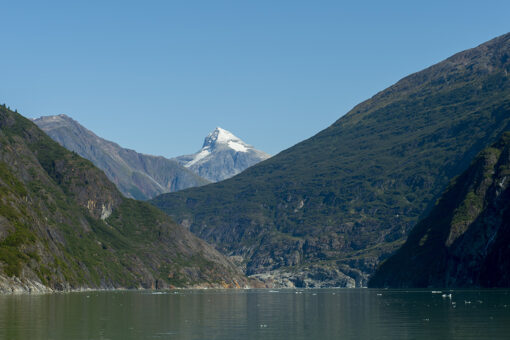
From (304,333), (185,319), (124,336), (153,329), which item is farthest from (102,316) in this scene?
(304,333)

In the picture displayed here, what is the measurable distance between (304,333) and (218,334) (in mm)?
11084

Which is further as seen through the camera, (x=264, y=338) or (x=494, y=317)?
(x=494, y=317)

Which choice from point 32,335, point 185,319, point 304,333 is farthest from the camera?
point 185,319

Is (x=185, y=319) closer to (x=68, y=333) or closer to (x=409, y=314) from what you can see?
(x=68, y=333)

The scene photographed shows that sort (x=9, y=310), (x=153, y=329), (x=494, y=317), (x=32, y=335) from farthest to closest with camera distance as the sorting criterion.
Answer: (x=9, y=310) < (x=494, y=317) < (x=153, y=329) < (x=32, y=335)

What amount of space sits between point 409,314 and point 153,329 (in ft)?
156

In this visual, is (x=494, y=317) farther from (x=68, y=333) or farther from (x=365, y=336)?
(x=68, y=333)

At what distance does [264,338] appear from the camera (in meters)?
82.0

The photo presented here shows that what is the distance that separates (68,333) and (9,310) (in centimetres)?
4284

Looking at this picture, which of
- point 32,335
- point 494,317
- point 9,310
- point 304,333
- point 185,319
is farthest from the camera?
point 9,310

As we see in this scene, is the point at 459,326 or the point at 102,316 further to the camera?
the point at 102,316

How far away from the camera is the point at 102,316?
11781 cm

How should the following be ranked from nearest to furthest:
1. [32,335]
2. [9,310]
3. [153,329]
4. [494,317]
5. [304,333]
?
[32,335] → [304,333] → [153,329] → [494,317] → [9,310]

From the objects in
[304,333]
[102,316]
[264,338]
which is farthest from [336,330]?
[102,316]
